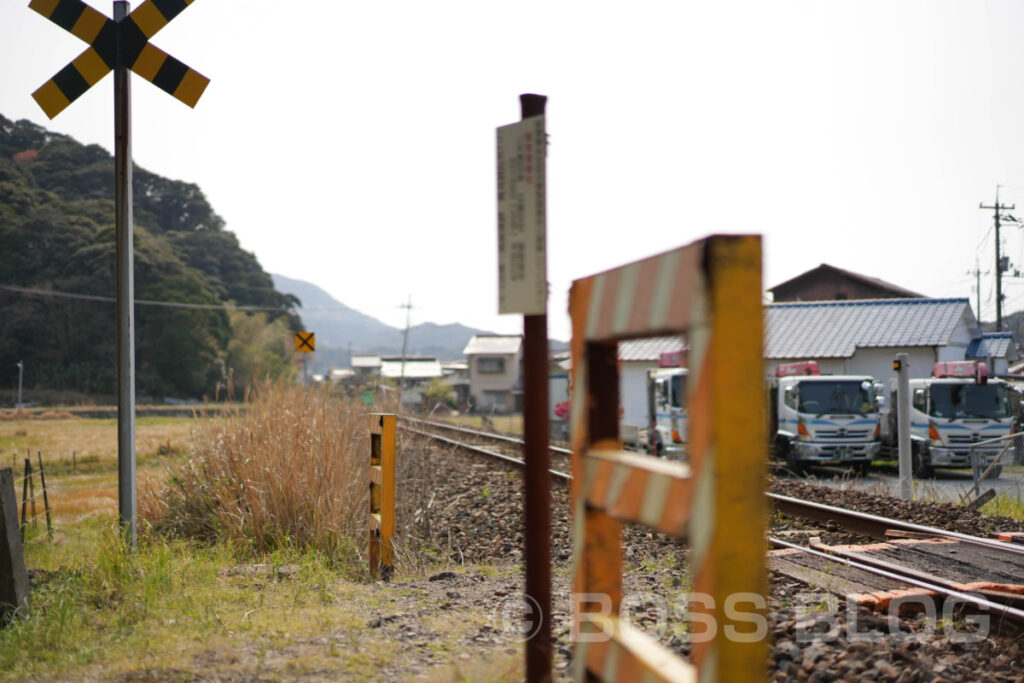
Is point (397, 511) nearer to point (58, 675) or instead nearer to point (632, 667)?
point (58, 675)

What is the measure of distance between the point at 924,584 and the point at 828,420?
13849 millimetres

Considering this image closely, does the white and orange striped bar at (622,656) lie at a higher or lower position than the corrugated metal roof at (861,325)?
lower

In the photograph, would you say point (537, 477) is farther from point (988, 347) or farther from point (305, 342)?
point (988, 347)

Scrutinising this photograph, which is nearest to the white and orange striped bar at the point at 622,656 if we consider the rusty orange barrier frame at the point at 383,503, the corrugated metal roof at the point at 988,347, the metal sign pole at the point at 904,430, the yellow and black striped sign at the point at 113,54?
the rusty orange barrier frame at the point at 383,503

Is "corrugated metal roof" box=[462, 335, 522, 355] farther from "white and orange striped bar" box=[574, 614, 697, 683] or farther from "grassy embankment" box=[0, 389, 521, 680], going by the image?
"white and orange striped bar" box=[574, 614, 697, 683]

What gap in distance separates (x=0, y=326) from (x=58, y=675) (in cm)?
2880

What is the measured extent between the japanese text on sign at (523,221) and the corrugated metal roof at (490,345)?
248 feet

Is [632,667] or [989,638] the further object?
[989,638]

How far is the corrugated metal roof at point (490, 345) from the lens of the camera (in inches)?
3098

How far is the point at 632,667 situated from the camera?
1.85 meters

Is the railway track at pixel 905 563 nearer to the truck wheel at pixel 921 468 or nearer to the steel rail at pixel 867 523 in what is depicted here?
the steel rail at pixel 867 523

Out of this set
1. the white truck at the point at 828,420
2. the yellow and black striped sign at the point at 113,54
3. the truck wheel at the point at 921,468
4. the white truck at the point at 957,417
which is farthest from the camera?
the truck wheel at the point at 921,468

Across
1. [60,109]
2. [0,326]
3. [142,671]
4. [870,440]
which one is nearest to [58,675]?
[142,671]

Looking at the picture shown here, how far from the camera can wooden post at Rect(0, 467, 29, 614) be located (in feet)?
16.3
